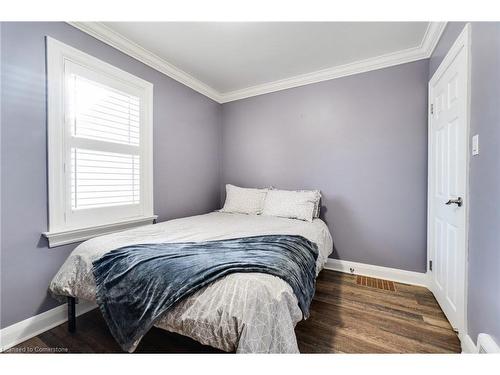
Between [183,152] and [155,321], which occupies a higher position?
[183,152]

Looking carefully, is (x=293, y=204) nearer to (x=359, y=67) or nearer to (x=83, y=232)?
(x=359, y=67)

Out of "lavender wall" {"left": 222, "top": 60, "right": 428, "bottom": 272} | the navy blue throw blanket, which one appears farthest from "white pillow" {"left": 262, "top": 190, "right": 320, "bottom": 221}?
the navy blue throw blanket

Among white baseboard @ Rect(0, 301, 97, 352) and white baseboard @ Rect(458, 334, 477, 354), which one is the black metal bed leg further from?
white baseboard @ Rect(458, 334, 477, 354)

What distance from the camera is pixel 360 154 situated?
2598 millimetres

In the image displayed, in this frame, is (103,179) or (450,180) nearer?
(450,180)

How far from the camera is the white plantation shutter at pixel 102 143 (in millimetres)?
1803

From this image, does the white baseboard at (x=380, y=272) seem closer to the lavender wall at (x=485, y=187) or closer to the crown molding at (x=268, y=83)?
the lavender wall at (x=485, y=187)

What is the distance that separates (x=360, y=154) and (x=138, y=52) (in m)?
2.63

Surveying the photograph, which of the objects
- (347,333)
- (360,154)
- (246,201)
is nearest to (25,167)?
(246,201)

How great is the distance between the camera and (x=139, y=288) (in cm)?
115

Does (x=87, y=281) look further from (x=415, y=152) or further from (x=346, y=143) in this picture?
(x=415, y=152)

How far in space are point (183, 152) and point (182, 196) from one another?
1.86 feet

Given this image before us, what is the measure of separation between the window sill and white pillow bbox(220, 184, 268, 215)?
1.12 meters
